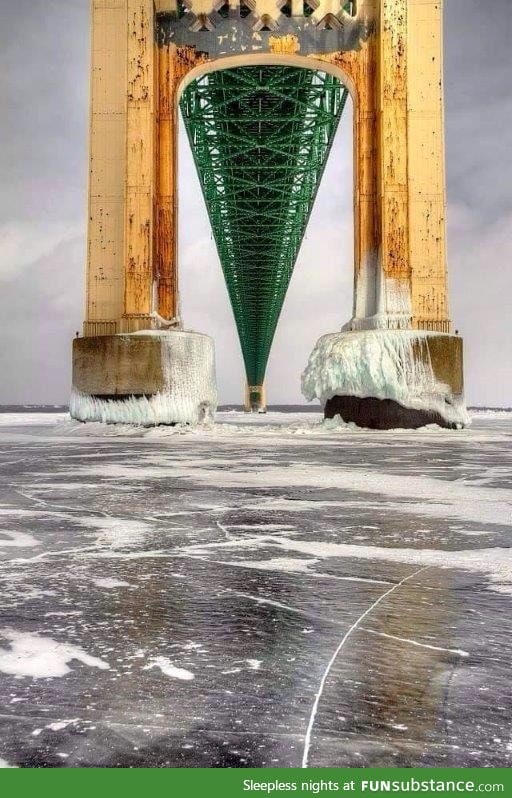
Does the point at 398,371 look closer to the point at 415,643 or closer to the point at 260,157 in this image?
the point at 415,643

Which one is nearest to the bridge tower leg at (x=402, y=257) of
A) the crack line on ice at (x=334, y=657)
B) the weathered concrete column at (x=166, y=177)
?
the weathered concrete column at (x=166, y=177)

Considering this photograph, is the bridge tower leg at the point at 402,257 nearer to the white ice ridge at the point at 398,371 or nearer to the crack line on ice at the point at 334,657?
the white ice ridge at the point at 398,371

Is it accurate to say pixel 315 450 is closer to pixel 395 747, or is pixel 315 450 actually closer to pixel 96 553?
pixel 96 553

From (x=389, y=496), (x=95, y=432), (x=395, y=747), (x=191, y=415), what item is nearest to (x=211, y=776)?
(x=395, y=747)

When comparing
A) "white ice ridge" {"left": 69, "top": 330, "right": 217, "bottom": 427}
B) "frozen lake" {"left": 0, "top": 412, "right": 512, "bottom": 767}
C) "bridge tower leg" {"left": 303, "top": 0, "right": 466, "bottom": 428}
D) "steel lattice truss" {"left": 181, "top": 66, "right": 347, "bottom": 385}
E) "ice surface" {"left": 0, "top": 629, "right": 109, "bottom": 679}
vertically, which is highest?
"steel lattice truss" {"left": 181, "top": 66, "right": 347, "bottom": 385}

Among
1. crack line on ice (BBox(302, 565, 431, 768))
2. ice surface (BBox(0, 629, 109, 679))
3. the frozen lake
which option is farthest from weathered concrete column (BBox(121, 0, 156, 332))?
ice surface (BBox(0, 629, 109, 679))

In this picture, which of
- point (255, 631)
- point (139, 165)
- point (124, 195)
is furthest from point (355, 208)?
point (255, 631)

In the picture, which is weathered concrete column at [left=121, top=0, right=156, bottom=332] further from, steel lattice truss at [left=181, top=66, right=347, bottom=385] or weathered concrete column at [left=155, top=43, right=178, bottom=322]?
steel lattice truss at [left=181, top=66, right=347, bottom=385]
